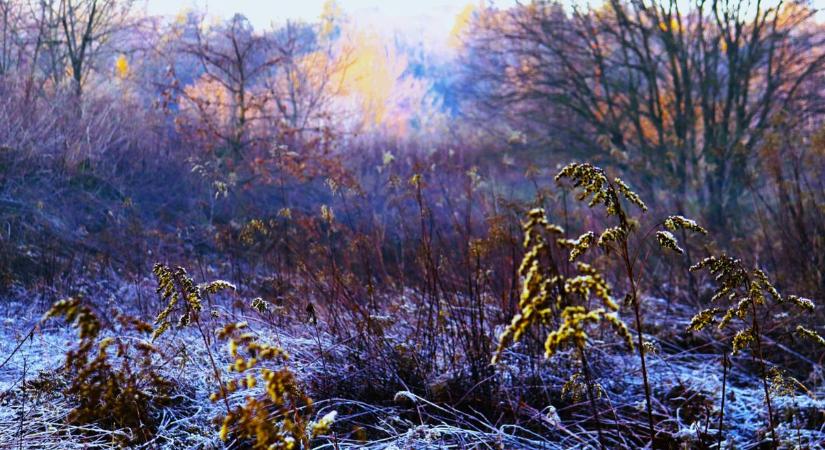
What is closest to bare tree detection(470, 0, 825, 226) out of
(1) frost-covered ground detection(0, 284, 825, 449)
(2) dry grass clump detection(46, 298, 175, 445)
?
(1) frost-covered ground detection(0, 284, 825, 449)

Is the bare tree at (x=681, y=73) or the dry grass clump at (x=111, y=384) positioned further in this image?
the bare tree at (x=681, y=73)

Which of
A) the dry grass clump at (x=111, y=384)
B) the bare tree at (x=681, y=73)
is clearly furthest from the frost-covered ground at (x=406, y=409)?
the bare tree at (x=681, y=73)

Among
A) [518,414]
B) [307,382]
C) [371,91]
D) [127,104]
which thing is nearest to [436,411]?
[518,414]

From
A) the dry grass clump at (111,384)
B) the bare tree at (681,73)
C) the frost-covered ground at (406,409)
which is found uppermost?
the bare tree at (681,73)

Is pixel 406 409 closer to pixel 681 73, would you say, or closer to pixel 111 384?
pixel 111 384

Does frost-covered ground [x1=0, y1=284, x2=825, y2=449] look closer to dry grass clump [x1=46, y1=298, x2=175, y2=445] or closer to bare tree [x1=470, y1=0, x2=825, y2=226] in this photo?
dry grass clump [x1=46, y1=298, x2=175, y2=445]

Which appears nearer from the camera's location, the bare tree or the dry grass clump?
the dry grass clump

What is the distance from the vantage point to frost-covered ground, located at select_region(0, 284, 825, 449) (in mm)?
2600

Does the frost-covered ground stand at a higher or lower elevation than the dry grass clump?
lower

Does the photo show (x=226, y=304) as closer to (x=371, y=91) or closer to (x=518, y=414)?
(x=518, y=414)

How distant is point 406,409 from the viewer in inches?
119

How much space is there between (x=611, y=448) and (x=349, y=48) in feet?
57.8

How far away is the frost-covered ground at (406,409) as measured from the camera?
260 centimetres

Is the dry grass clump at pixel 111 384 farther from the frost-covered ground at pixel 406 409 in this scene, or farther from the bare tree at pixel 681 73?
the bare tree at pixel 681 73
